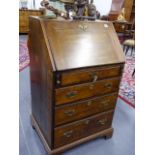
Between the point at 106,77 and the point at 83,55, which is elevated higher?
the point at 83,55

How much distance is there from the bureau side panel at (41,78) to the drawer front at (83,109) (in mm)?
73

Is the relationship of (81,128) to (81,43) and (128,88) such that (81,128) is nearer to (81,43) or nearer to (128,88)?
(81,43)

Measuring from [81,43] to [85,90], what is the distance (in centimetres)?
34

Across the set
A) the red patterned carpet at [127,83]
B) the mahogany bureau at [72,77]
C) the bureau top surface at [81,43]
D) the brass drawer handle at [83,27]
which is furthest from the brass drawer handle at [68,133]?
the red patterned carpet at [127,83]

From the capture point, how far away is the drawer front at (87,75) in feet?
3.54

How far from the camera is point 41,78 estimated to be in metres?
1.25

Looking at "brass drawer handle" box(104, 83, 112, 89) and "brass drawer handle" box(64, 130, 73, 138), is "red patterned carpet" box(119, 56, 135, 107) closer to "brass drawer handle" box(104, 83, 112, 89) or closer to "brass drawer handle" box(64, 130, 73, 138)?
"brass drawer handle" box(104, 83, 112, 89)

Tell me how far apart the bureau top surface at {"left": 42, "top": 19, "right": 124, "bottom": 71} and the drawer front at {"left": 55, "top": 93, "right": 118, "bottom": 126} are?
1.02 feet

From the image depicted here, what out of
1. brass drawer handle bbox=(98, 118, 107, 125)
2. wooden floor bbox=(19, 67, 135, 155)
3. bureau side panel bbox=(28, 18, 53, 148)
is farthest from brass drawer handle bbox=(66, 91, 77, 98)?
wooden floor bbox=(19, 67, 135, 155)

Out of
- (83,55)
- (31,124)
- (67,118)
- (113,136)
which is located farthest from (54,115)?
(113,136)

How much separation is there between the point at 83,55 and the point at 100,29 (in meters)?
0.31

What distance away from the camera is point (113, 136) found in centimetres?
→ 168

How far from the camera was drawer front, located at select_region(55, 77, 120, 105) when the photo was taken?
3.69 feet
